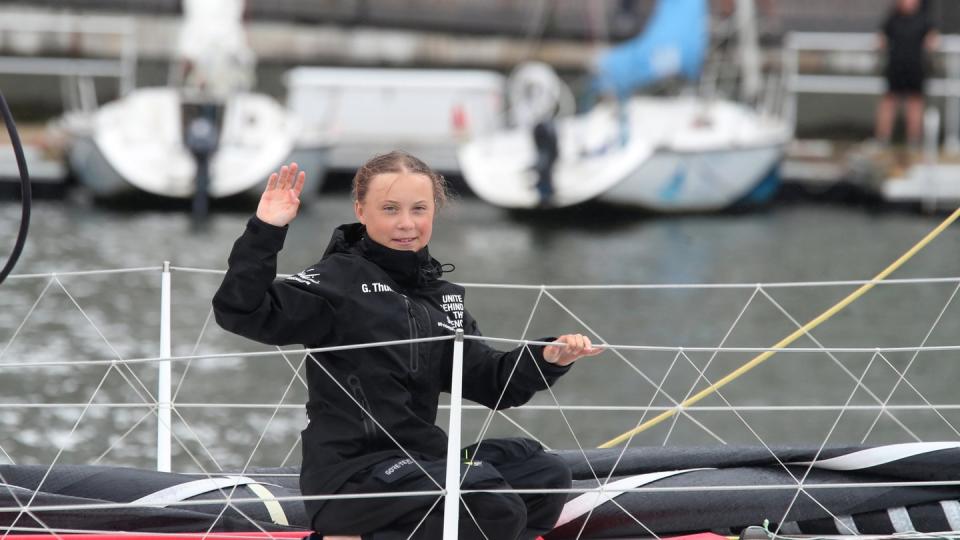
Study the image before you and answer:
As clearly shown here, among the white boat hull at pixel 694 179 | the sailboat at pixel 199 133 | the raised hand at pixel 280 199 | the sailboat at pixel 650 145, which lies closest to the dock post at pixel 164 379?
the raised hand at pixel 280 199

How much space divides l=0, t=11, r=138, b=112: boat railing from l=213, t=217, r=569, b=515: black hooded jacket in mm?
18594

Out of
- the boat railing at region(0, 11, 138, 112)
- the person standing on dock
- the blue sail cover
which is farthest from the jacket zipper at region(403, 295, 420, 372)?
the boat railing at region(0, 11, 138, 112)

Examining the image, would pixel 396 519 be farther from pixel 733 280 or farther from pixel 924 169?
pixel 924 169

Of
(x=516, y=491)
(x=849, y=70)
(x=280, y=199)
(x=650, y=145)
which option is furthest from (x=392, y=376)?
(x=849, y=70)

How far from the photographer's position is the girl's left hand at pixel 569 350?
135 inches

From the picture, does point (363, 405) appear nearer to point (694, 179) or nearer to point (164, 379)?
point (164, 379)

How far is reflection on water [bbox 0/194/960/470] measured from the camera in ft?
28.9

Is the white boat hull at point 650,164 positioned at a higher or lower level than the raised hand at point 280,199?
lower

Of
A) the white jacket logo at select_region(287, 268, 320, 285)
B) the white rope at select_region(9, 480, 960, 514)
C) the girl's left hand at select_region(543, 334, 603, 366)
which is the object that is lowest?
the white rope at select_region(9, 480, 960, 514)

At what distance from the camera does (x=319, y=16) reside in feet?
76.9

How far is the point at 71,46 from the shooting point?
22359mm

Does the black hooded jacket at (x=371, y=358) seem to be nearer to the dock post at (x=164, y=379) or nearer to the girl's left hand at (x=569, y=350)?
the girl's left hand at (x=569, y=350)

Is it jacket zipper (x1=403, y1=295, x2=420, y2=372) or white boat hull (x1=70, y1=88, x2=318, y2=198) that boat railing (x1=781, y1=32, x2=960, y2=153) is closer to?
white boat hull (x1=70, y1=88, x2=318, y2=198)

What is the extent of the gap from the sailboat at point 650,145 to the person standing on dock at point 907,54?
1461mm
